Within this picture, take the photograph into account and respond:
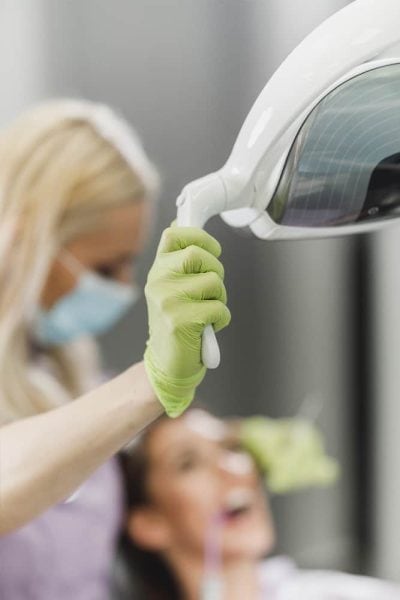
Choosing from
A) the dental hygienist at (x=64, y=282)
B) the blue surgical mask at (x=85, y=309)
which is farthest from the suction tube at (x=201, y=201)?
the blue surgical mask at (x=85, y=309)

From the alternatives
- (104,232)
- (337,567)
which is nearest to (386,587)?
(337,567)

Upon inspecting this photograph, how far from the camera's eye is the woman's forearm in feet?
2.45

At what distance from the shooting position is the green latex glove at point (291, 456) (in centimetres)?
149

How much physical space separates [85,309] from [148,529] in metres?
0.38

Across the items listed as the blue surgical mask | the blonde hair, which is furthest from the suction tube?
the blue surgical mask

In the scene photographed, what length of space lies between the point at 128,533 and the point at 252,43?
0.82m

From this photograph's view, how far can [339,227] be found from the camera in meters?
0.85

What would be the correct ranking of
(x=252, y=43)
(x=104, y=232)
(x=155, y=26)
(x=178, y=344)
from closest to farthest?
(x=178, y=344)
(x=252, y=43)
(x=155, y=26)
(x=104, y=232)

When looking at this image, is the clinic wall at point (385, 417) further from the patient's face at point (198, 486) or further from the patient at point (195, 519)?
the patient's face at point (198, 486)

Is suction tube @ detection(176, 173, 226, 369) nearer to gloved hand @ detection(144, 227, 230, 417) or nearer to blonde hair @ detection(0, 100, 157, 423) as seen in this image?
gloved hand @ detection(144, 227, 230, 417)

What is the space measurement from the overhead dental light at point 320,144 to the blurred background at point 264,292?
29cm

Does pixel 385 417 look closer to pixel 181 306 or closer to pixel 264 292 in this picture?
pixel 264 292

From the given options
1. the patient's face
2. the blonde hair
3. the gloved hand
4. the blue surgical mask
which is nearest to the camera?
the gloved hand

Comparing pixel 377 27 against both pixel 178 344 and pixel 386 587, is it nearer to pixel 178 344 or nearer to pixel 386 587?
pixel 178 344
